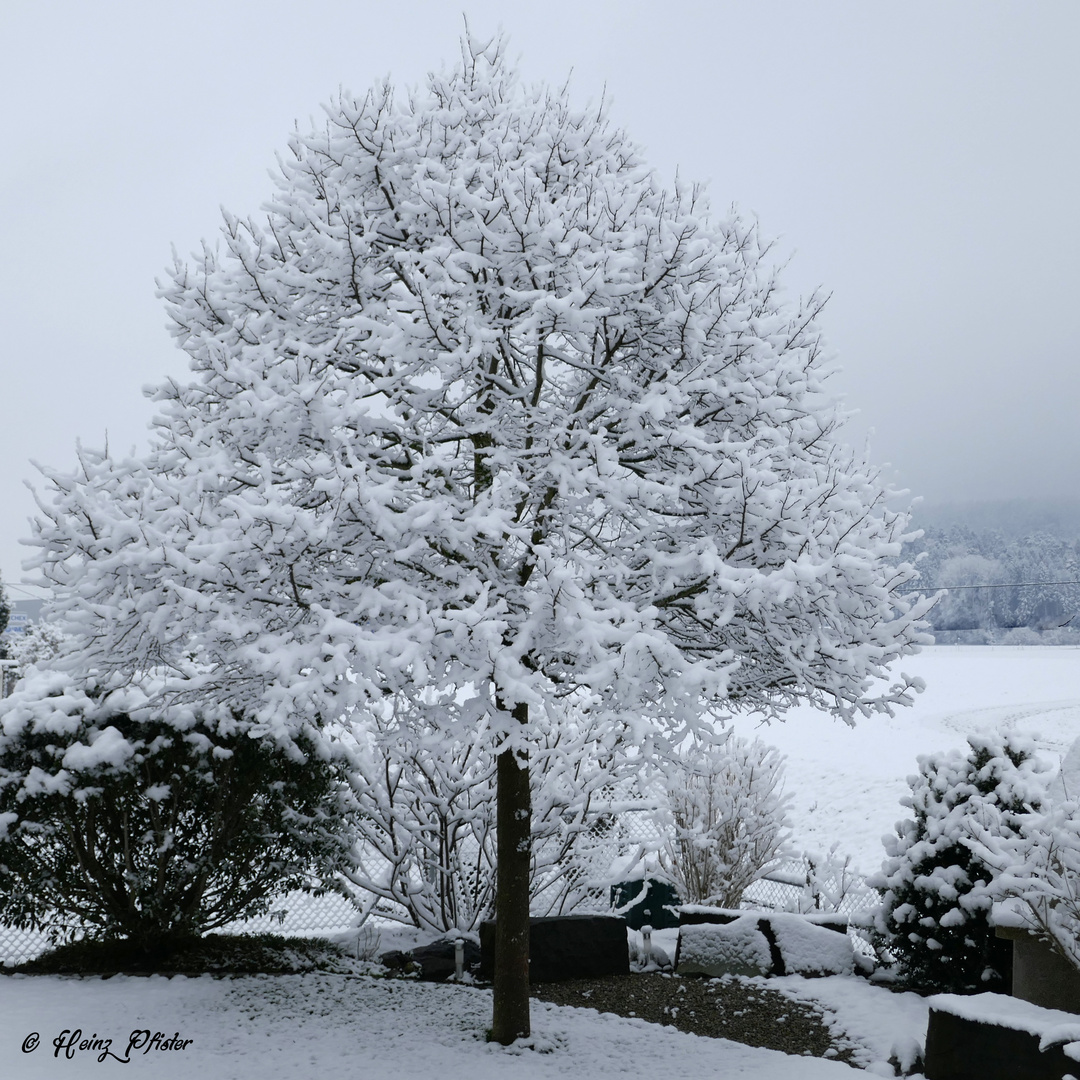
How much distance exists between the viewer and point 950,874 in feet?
21.2

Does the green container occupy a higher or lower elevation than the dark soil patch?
lower

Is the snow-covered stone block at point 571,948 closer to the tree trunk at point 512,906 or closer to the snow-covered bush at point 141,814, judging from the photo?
the tree trunk at point 512,906

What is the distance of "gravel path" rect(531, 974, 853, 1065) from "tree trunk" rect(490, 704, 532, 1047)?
1.31 m

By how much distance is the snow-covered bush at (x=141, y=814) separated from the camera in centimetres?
631

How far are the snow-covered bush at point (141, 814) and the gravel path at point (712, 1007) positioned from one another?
90.0 inches

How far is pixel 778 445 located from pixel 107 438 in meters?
A: 3.45

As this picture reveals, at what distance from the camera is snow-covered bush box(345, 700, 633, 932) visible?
24.9 feet

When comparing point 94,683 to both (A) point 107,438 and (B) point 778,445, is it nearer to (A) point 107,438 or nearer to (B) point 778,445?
(A) point 107,438

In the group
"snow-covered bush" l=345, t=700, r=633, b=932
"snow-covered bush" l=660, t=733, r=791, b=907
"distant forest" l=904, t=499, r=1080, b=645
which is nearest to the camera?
"snow-covered bush" l=345, t=700, r=633, b=932

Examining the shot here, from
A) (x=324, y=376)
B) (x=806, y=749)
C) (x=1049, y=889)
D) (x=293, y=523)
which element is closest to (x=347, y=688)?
(x=293, y=523)

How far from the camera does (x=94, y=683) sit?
5980mm

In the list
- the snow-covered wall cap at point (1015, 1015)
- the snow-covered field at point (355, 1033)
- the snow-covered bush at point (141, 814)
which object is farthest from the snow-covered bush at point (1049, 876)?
the snow-covered bush at point (141, 814)

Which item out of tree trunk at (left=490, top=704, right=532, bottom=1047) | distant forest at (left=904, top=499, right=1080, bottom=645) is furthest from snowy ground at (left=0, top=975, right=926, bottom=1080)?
distant forest at (left=904, top=499, right=1080, bottom=645)

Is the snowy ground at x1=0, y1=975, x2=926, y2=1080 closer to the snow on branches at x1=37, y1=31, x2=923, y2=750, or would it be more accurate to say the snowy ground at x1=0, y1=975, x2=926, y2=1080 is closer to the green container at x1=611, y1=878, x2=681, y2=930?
the snow on branches at x1=37, y1=31, x2=923, y2=750
